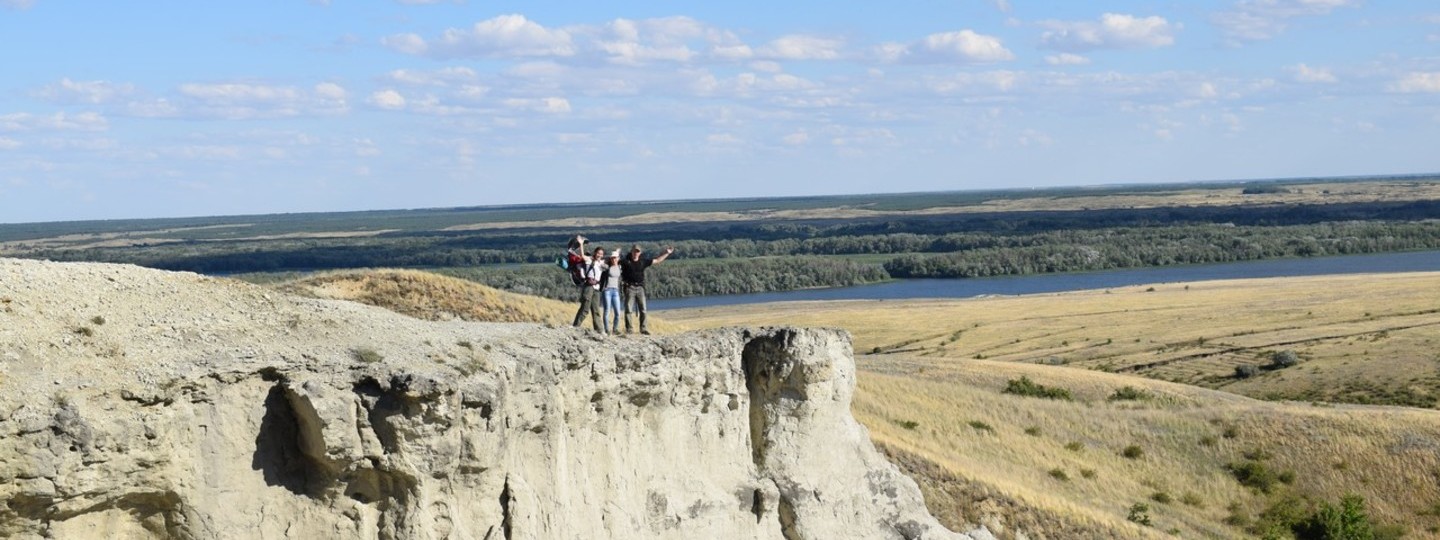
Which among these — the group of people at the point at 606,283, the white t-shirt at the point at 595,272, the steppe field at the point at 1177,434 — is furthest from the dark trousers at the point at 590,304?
the steppe field at the point at 1177,434

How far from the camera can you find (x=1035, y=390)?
4003 centimetres

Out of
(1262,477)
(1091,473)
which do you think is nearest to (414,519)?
(1091,473)

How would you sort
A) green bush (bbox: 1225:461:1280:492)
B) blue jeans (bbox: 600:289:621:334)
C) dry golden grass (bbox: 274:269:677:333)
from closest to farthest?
blue jeans (bbox: 600:289:621:334) < dry golden grass (bbox: 274:269:677:333) < green bush (bbox: 1225:461:1280:492)

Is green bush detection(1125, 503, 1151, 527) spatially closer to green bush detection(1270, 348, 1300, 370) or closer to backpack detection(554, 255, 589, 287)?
backpack detection(554, 255, 589, 287)

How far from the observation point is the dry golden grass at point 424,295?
30672 millimetres

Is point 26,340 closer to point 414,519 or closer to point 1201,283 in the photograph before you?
point 414,519

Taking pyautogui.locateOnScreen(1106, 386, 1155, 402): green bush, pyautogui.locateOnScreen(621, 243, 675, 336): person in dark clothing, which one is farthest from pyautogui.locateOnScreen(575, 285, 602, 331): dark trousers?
pyautogui.locateOnScreen(1106, 386, 1155, 402): green bush

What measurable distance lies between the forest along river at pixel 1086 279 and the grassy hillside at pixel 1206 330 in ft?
41.1

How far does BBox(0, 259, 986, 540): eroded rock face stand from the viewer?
11.0 m

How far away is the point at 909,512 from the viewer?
20.1 meters

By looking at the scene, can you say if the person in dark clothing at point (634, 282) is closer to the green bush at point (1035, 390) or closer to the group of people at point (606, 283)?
the group of people at point (606, 283)

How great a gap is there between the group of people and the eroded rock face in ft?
5.60

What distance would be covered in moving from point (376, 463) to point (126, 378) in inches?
89.7

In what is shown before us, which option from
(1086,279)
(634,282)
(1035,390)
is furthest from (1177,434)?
(1086,279)
